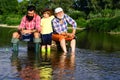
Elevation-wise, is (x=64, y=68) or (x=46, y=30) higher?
(x=46, y=30)

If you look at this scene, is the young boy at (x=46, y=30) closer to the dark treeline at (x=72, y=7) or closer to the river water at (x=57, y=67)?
the river water at (x=57, y=67)

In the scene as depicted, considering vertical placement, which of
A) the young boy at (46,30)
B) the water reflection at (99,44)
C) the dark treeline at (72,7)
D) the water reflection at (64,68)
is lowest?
the water reflection at (99,44)

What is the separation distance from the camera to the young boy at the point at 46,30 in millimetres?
12906

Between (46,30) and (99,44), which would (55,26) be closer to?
(46,30)

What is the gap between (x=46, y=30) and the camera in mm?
13055

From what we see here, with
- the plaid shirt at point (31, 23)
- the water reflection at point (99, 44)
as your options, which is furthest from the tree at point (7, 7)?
the plaid shirt at point (31, 23)

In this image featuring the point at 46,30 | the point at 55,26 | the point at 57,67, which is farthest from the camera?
the point at 55,26

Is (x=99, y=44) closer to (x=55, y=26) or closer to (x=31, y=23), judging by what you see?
(x=55, y=26)

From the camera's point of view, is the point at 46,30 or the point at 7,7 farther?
the point at 7,7

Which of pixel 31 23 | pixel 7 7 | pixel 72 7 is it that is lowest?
pixel 31 23

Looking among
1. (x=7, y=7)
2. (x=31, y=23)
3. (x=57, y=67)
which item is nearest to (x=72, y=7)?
(x=7, y=7)

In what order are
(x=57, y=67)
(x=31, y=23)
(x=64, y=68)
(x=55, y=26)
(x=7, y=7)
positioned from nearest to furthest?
(x=64, y=68) < (x=57, y=67) < (x=31, y=23) < (x=55, y=26) < (x=7, y=7)

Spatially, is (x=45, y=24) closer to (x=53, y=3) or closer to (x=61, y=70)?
(x=61, y=70)

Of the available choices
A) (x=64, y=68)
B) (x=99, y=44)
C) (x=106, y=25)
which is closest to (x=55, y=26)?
(x=64, y=68)
